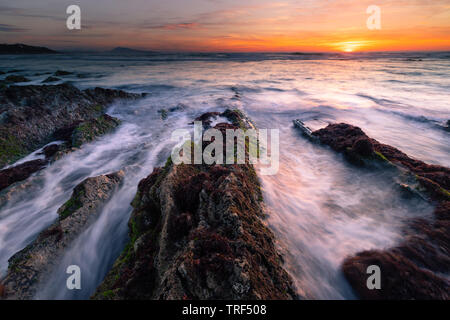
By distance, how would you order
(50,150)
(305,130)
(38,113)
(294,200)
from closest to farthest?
(294,200) → (50,150) → (38,113) → (305,130)

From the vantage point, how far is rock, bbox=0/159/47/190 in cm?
750

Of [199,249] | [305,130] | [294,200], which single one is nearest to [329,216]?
[294,200]

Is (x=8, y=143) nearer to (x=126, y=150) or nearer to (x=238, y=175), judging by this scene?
(x=126, y=150)

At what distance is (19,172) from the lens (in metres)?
8.02

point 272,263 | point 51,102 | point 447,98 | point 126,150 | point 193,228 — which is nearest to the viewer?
point 272,263

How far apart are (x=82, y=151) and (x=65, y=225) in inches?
256

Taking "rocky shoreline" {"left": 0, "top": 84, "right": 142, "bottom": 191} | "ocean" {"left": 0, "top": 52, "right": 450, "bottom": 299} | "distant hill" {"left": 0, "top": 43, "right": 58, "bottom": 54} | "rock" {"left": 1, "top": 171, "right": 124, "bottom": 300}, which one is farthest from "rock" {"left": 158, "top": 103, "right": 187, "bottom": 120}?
"distant hill" {"left": 0, "top": 43, "right": 58, "bottom": 54}

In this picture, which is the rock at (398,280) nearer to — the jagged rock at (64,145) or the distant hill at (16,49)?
the jagged rock at (64,145)

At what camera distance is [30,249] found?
14.9ft

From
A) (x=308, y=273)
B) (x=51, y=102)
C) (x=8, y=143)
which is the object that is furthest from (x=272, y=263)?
(x=51, y=102)

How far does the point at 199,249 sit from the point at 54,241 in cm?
415

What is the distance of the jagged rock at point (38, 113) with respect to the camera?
9781 millimetres

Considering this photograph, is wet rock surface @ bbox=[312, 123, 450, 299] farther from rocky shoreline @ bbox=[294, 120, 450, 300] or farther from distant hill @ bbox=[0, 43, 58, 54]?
distant hill @ bbox=[0, 43, 58, 54]

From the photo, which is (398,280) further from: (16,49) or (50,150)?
(16,49)
